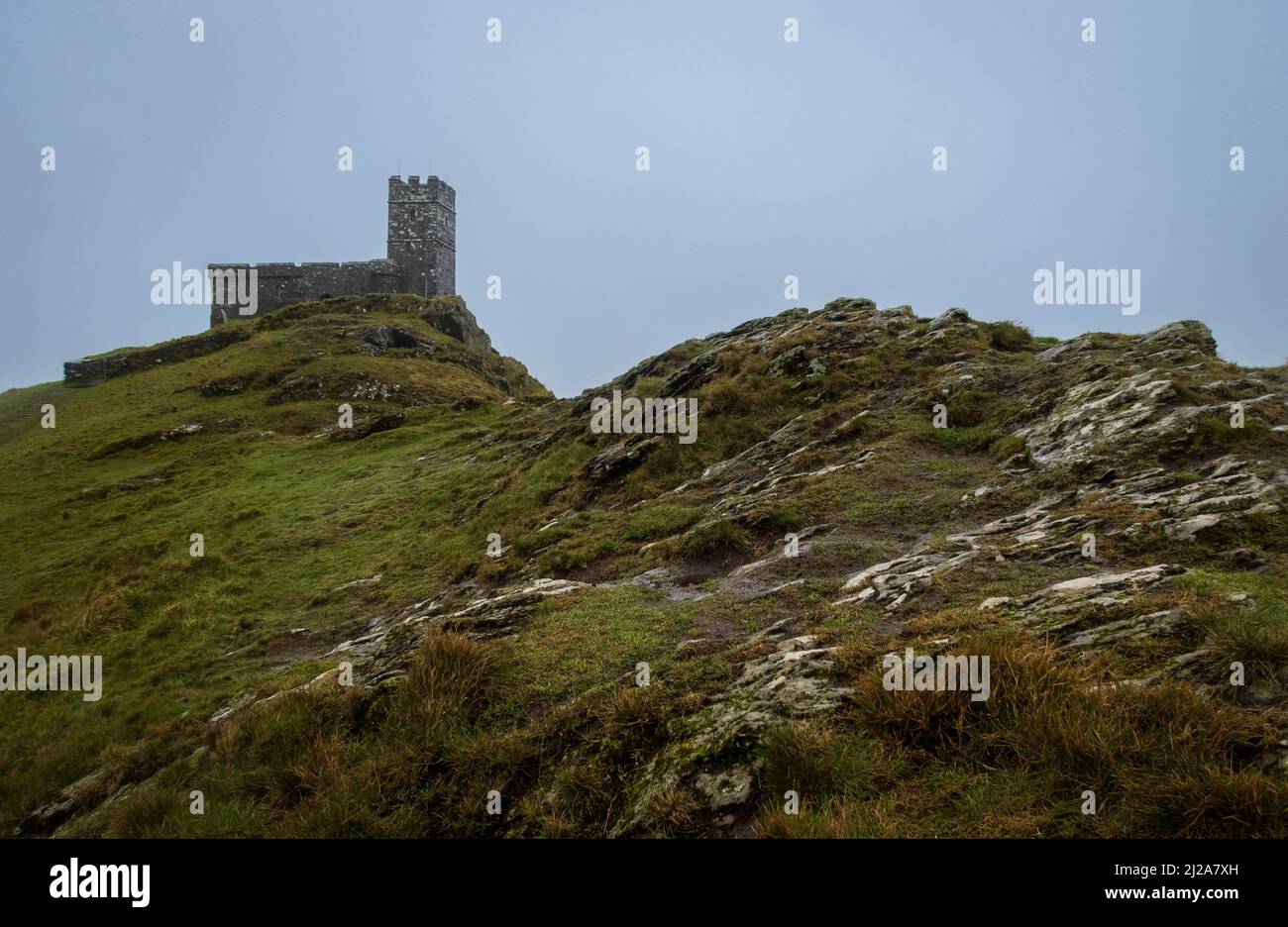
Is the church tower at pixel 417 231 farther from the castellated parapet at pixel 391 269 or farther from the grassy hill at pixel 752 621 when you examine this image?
the grassy hill at pixel 752 621

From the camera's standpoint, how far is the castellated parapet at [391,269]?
270 feet

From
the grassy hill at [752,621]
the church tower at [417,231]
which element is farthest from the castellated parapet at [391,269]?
the grassy hill at [752,621]

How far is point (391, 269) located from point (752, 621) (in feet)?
283

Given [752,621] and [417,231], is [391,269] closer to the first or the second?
[417,231]

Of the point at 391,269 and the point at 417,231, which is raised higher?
the point at 417,231

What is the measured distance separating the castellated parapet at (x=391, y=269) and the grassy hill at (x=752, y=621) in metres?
62.7

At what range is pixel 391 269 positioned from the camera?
8288 cm

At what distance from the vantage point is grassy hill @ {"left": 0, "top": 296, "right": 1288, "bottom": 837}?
5.17 meters

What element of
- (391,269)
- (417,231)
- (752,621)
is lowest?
(752,621)

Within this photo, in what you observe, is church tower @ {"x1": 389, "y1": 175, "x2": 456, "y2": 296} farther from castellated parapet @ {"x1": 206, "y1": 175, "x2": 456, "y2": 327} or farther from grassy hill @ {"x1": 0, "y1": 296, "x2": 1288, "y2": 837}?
grassy hill @ {"x1": 0, "y1": 296, "x2": 1288, "y2": 837}

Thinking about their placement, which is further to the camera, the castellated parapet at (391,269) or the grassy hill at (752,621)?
the castellated parapet at (391,269)

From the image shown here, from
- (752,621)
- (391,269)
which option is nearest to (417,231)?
(391,269)

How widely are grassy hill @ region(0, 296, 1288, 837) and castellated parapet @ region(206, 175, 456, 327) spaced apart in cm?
6270

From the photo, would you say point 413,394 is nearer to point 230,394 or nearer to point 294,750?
point 230,394
